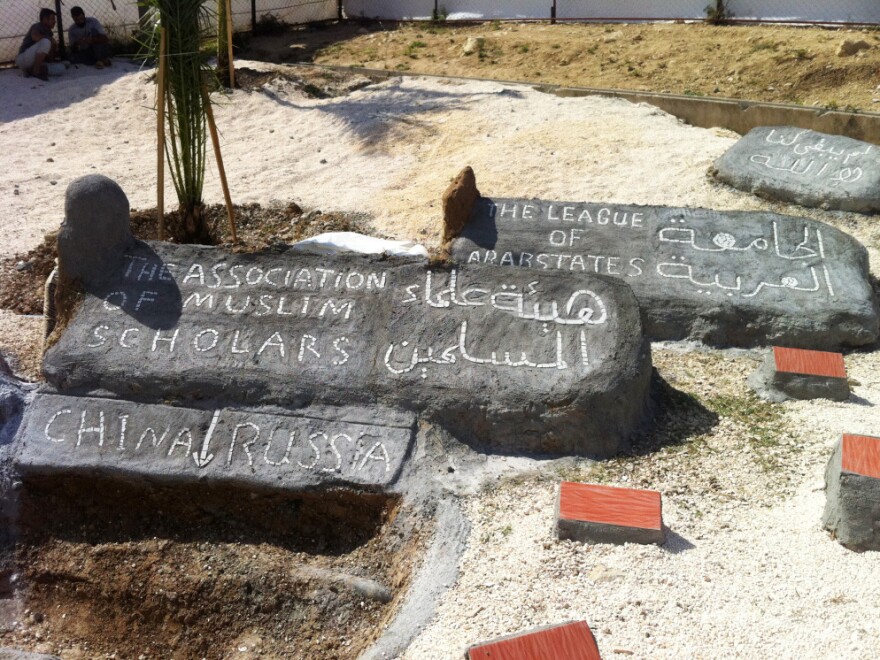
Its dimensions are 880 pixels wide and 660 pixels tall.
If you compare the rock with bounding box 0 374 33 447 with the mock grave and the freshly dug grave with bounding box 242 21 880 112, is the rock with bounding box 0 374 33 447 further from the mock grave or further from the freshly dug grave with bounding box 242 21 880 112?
the freshly dug grave with bounding box 242 21 880 112

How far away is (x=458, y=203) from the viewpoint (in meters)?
6.53

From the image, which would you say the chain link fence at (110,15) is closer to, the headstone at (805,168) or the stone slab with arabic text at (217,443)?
the headstone at (805,168)

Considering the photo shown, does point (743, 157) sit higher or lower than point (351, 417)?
higher

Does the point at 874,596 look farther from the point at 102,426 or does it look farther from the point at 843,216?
the point at 843,216

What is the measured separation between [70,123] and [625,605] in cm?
937

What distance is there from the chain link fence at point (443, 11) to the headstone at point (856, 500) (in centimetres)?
928

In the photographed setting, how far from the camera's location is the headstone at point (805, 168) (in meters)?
7.58

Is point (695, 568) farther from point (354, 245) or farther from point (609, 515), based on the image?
point (354, 245)

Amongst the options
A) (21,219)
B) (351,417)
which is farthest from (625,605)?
(21,219)

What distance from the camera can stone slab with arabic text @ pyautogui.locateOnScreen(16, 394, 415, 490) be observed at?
449 centimetres

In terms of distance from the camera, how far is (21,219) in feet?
27.2

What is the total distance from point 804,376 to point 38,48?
34.2ft

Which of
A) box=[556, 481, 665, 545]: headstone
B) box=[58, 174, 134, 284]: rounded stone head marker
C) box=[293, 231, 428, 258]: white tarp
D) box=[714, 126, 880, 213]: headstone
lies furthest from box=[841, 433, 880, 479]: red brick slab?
box=[714, 126, 880, 213]: headstone

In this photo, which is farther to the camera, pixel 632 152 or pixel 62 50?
pixel 62 50
